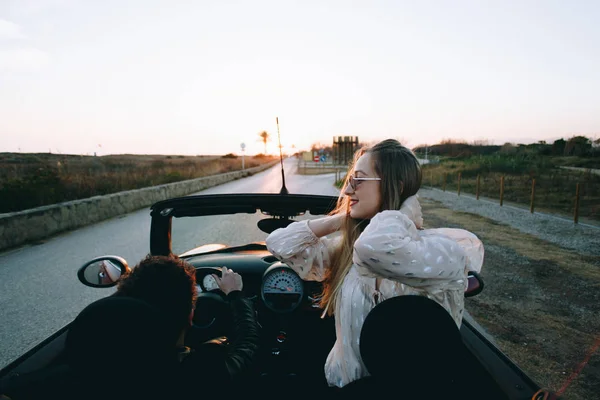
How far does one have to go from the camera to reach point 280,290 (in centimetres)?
286

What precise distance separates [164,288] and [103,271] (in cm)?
94

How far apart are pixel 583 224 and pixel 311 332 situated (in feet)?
40.2

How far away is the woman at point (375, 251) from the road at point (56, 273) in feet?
11.9

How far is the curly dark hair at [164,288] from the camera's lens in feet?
4.52

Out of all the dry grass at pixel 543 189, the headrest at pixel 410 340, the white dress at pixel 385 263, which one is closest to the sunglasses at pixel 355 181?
the white dress at pixel 385 263

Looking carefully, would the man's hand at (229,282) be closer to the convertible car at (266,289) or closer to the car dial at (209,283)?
the convertible car at (266,289)

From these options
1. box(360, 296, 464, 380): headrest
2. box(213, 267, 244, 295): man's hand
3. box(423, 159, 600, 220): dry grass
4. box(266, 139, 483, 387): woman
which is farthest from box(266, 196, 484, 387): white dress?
box(423, 159, 600, 220): dry grass

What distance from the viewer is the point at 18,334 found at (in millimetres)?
4473

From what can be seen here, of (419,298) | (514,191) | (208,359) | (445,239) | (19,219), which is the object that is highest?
(445,239)

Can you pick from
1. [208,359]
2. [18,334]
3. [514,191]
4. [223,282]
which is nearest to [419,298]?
[208,359]

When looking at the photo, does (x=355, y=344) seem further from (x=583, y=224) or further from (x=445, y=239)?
(x=583, y=224)

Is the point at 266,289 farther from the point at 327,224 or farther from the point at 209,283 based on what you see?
the point at 327,224

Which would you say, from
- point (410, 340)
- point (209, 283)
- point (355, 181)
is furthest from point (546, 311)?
point (410, 340)

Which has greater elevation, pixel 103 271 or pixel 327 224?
pixel 327 224
